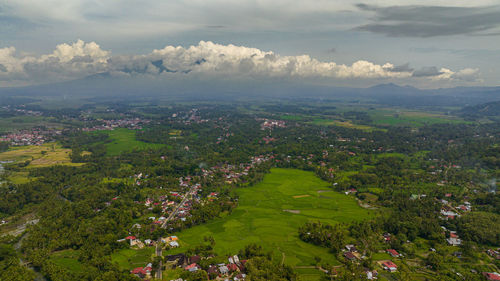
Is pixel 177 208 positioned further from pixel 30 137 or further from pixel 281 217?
pixel 30 137

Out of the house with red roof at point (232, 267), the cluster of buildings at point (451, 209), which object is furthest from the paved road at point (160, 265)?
the cluster of buildings at point (451, 209)

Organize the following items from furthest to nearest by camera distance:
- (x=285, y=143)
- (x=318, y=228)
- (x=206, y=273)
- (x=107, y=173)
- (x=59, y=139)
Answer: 1. (x=59, y=139)
2. (x=285, y=143)
3. (x=107, y=173)
4. (x=318, y=228)
5. (x=206, y=273)

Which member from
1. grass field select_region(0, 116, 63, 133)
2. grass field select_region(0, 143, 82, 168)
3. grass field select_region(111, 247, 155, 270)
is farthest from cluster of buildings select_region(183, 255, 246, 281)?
grass field select_region(0, 116, 63, 133)

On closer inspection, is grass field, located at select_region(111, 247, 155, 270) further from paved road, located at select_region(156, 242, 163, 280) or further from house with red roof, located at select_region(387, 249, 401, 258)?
house with red roof, located at select_region(387, 249, 401, 258)

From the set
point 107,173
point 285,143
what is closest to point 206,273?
point 107,173

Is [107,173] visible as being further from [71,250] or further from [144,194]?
[71,250]

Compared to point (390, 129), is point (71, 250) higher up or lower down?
lower down

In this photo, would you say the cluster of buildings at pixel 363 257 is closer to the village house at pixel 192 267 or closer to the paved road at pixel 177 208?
the village house at pixel 192 267
